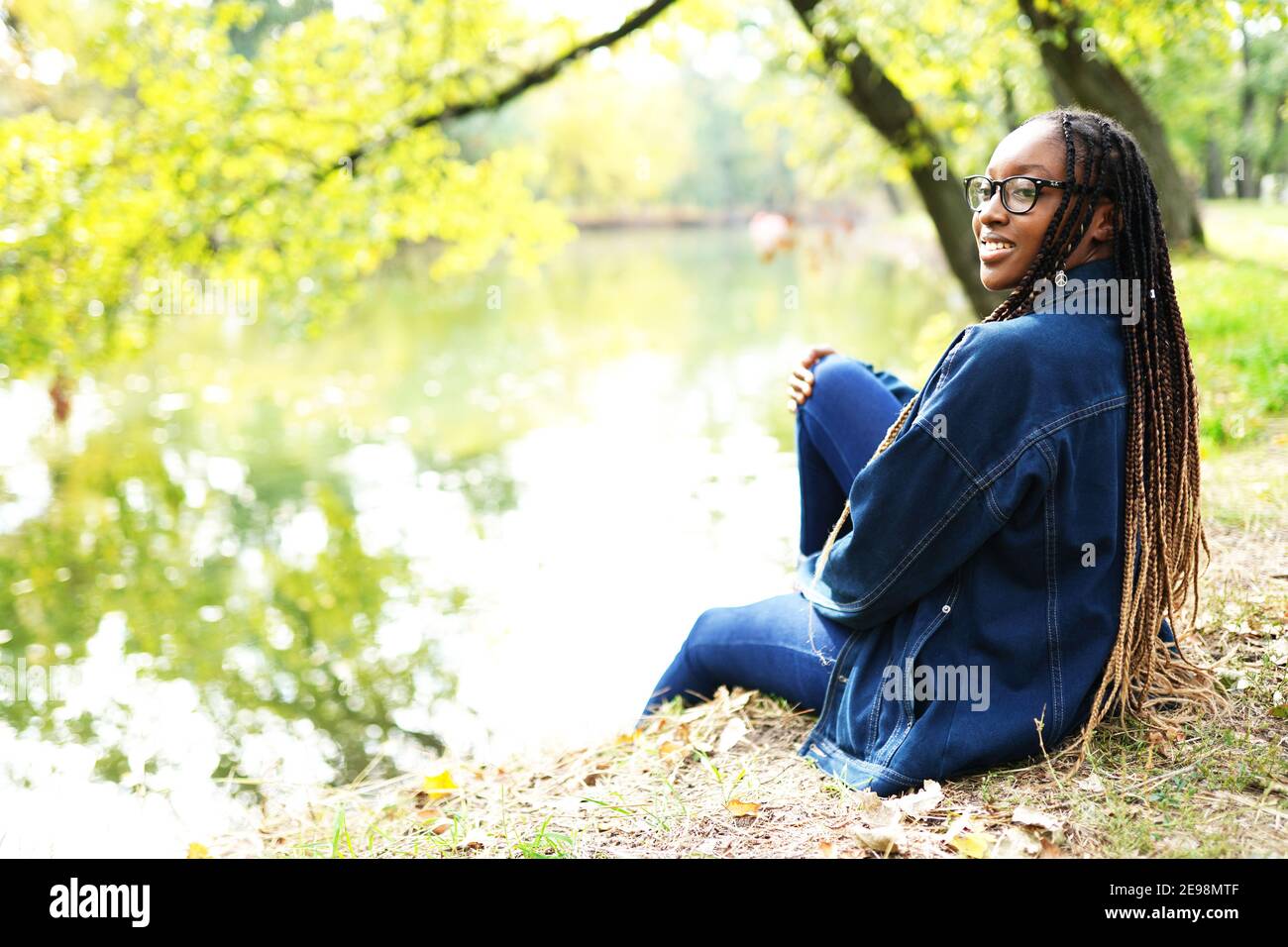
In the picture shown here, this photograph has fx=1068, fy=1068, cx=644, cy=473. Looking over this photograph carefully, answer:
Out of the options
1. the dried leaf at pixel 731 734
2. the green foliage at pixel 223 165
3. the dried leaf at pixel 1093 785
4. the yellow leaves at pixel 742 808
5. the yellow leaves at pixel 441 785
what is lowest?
the yellow leaves at pixel 441 785

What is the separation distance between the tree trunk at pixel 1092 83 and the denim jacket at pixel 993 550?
18.8 feet

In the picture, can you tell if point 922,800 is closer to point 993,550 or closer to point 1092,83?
point 993,550

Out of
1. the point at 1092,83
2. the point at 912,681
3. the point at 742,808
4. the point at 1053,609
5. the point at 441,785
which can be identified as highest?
the point at 1092,83

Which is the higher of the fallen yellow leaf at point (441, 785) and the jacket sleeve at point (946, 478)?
the jacket sleeve at point (946, 478)

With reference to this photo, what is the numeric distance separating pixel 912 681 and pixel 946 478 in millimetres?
439

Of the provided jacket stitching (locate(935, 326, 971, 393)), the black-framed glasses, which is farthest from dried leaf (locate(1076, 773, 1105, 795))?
the black-framed glasses

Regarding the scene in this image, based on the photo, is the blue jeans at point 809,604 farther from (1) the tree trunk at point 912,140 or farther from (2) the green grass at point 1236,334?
(1) the tree trunk at point 912,140

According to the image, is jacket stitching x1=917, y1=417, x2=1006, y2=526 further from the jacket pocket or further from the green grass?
the green grass

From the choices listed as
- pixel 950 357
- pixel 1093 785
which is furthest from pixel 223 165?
pixel 1093 785

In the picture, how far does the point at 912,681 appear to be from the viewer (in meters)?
2.24

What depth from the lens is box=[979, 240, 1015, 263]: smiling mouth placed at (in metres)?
2.30

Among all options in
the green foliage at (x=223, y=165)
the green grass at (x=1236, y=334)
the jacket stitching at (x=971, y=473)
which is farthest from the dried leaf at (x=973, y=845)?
the green foliage at (x=223, y=165)

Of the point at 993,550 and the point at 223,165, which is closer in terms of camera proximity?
the point at 993,550

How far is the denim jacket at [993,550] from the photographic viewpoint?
2113 millimetres
